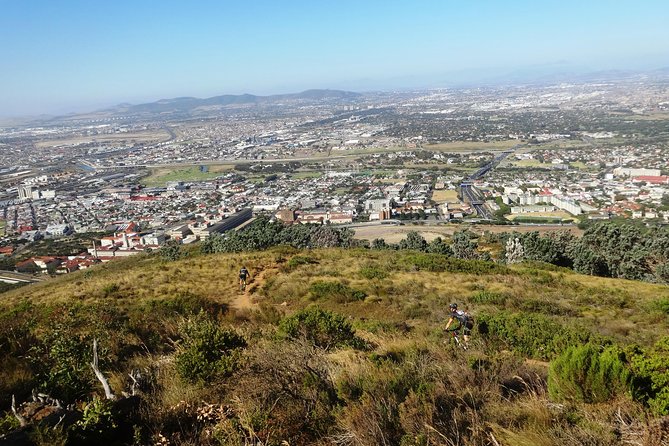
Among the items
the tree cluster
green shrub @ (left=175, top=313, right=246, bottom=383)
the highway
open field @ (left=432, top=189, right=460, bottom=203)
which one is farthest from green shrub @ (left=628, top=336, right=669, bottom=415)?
open field @ (left=432, top=189, right=460, bottom=203)

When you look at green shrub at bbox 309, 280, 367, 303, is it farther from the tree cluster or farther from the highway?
the highway

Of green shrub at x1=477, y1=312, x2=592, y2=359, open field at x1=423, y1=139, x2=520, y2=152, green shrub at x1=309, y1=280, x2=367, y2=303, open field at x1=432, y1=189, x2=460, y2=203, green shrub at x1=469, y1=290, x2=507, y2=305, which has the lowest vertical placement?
open field at x1=432, y1=189, x2=460, y2=203

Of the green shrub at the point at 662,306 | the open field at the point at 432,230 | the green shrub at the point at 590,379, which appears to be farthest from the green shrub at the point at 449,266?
the open field at the point at 432,230

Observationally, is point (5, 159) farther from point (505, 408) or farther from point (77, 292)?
point (505, 408)

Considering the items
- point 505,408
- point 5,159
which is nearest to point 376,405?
point 505,408

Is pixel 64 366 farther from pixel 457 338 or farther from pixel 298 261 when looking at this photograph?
pixel 298 261

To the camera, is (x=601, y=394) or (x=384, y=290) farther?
(x=384, y=290)

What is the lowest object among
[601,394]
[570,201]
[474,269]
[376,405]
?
[570,201]
